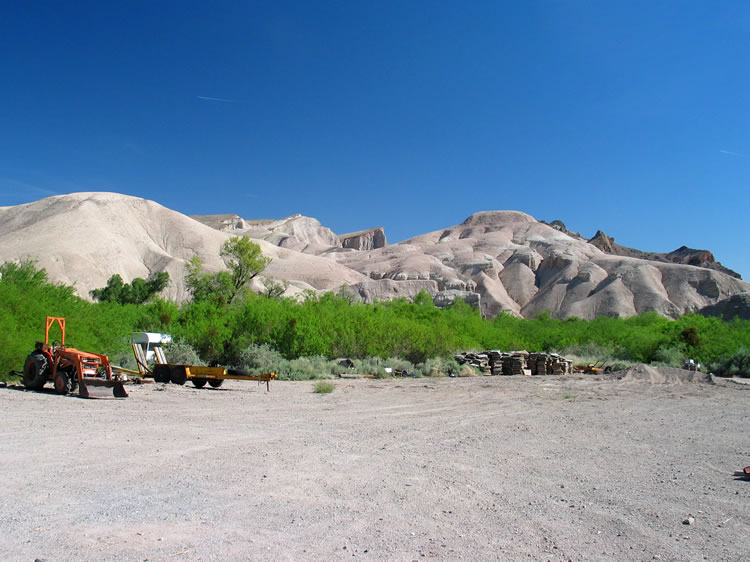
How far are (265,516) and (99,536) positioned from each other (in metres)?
1.36

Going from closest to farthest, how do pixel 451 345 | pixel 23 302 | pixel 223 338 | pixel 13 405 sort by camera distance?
pixel 13 405, pixel 23 302, pixel 223 338, pixel 451 345

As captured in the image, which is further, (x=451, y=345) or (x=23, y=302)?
(x=451, y=345)

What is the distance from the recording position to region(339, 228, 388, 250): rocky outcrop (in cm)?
18638

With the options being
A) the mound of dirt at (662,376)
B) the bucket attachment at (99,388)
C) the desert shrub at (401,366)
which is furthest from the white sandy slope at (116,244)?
the mound of dirt at (662,376)

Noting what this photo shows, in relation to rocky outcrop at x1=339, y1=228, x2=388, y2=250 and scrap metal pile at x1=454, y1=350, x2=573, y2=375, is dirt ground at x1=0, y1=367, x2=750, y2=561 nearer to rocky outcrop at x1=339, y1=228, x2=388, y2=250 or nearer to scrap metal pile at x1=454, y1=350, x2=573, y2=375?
scrap metal pile at x1=454, y1=350, x2=573, y2=375

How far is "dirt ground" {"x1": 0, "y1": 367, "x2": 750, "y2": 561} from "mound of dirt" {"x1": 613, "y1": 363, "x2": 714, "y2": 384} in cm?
1226

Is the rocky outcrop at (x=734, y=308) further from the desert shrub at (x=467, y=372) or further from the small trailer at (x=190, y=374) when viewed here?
the small trailer at (x=190, y=374)

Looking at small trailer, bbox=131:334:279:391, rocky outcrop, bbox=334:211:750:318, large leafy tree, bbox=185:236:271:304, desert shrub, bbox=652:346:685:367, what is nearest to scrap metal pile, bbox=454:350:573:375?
desert shrub, bbox=652:346:685:367

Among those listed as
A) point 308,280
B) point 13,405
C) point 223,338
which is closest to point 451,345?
point 223,338

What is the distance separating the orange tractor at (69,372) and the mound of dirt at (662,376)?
816 inches

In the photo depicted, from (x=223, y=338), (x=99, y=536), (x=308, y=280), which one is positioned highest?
(x=308, y=280)

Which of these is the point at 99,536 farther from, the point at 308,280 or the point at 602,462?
the point at 308,280

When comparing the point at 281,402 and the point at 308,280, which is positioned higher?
the point at 308,280

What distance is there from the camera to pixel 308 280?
9725cm
